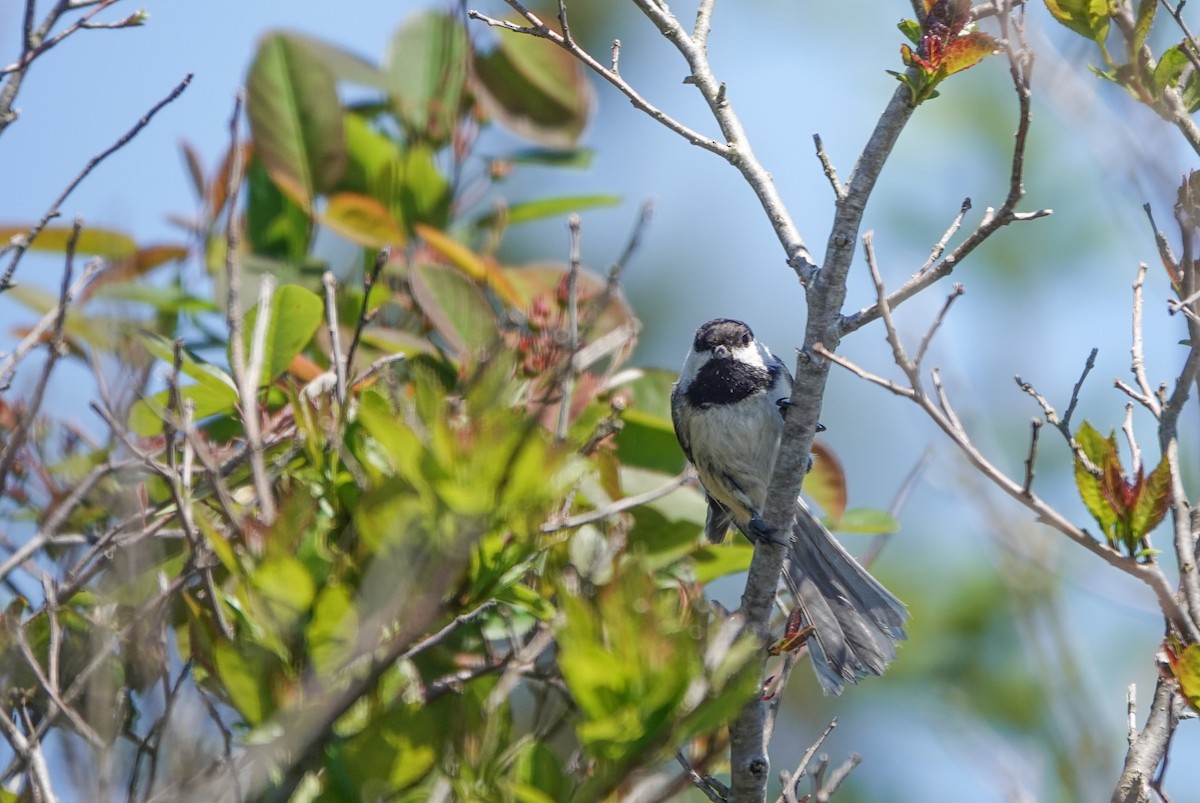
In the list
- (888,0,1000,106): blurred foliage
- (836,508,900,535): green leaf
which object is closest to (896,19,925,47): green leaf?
(888,0,1000,106): blurred foliage

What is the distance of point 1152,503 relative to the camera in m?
2.06

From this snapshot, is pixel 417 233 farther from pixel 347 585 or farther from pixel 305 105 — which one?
pixel 347 585

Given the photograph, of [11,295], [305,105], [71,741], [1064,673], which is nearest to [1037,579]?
[1064,673]

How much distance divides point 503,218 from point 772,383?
1.13 meters

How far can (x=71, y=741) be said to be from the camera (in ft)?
6.04

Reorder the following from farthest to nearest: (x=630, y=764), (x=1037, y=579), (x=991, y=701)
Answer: (x=991, y=701)
(x=1037, y=579)
(x=630, y=764)

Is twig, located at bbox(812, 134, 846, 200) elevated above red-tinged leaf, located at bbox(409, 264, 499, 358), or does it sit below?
above

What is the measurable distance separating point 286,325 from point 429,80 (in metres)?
1.31

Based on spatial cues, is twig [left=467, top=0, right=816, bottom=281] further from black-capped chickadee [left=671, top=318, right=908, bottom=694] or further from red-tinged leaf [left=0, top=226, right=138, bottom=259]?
red-tinged leaf [left=0, top=226, right=138, bottom=259]

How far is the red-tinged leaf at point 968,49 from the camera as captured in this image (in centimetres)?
218

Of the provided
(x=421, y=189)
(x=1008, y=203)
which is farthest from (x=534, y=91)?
(x=1008, y=203)

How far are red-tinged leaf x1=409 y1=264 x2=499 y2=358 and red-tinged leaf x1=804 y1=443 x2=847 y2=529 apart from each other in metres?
0.95

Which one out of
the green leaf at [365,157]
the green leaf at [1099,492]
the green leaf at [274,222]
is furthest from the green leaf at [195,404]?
the green leaf at [1099,492]

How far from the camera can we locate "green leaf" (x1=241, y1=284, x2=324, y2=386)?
8.90ft
